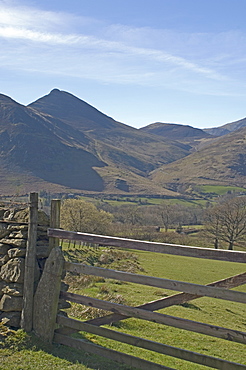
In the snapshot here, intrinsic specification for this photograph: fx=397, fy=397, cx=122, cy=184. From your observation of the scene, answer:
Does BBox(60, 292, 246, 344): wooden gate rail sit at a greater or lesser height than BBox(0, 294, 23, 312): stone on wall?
greater

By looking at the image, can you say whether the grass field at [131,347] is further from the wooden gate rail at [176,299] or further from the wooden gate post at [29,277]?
the wooden gate rail at [176,299]

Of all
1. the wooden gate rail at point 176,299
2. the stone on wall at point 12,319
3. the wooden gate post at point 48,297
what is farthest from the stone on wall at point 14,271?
the wooden gate rail at point 176,299

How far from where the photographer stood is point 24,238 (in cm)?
826

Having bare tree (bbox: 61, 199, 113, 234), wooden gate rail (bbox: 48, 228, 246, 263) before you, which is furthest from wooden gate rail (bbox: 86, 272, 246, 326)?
bare tree (bbox: 61, 199, 113, 234)

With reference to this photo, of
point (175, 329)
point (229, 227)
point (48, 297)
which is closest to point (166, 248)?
point (48, 297)

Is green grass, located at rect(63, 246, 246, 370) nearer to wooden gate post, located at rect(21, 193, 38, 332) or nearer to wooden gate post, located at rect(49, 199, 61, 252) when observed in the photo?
wooden gate post, located at rect(21, 193, 38, 332)

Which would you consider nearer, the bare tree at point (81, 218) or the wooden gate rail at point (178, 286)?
the wooden gate rail at point (178, 286)

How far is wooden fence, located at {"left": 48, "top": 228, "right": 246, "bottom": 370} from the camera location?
594 centimetres

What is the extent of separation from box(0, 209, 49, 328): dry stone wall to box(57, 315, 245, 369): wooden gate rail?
1.04 meters

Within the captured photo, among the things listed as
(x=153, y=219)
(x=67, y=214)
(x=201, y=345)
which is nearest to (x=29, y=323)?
(x=201, y=345)

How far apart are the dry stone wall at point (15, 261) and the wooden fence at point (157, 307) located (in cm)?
52

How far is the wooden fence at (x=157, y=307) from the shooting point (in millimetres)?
5941

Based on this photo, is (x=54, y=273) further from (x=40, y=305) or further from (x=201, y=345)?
(x=201, y=345)

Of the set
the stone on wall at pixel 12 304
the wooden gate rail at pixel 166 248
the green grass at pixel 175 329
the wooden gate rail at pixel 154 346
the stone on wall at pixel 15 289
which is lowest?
the green grass at pixel 175 329
